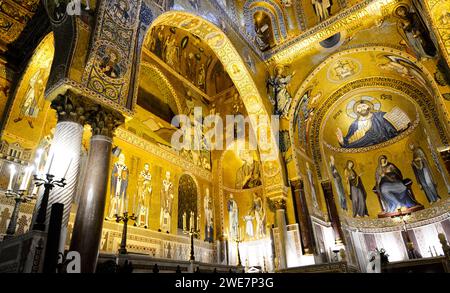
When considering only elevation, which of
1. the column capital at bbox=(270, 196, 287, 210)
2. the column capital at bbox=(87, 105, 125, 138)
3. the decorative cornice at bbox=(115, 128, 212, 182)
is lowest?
the column capital at bbox=(270, 196, 287, 210)

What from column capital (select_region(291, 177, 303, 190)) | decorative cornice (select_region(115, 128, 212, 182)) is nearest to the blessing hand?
column capital (select_region(291, 177, 303, 190))

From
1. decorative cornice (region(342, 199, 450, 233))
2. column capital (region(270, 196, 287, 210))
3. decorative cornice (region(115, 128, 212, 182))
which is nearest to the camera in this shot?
decorative cornice (region(115, 128, 212, 182))

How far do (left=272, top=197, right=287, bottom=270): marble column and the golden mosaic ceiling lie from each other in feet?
30.5

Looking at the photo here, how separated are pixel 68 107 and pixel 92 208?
168cm

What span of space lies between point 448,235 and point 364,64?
6600mm

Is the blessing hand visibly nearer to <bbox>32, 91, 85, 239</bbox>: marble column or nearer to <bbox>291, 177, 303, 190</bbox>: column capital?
<bbox>291, 177, 303, 190</bbox>: column capital

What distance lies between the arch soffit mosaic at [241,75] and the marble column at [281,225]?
1.12 feet

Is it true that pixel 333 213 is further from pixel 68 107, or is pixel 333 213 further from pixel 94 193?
pixel 68 107

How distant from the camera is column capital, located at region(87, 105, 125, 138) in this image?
16.6 ft

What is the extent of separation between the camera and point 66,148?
4543 mm

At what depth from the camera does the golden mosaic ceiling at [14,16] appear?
8.14m

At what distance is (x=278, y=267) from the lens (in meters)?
9.19
